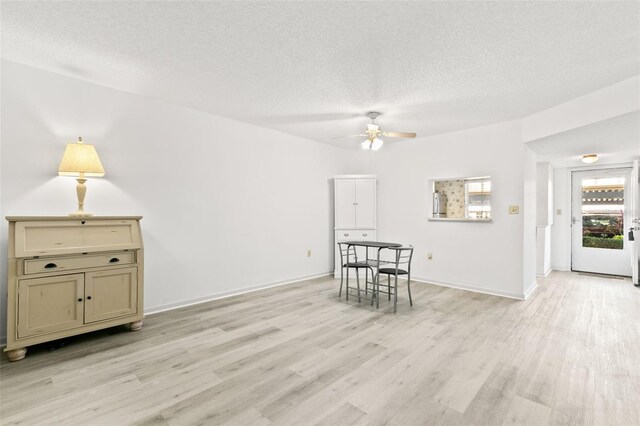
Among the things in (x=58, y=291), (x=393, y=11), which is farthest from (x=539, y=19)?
(x=58, y=291)

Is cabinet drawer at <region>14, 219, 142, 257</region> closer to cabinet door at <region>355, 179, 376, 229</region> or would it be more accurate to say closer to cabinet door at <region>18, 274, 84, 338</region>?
cabinet door at <region>18, 274, 84, 338</region>

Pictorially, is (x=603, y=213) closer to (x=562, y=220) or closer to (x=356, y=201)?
(x=562, y=220)

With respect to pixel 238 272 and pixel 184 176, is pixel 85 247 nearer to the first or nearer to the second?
pixel 184 176

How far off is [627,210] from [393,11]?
21.4ft

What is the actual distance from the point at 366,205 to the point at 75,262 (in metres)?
4.39

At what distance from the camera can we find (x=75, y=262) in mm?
2766

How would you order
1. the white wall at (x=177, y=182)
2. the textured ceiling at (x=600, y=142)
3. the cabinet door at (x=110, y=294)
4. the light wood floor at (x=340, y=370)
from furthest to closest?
1. the textured ceiling at (x=600, y=142)
2. the white wall at (x=177, y=182)
3. the cabinet door at (x=110, y=294)
4. the light wood floor at (x=340, y=370)

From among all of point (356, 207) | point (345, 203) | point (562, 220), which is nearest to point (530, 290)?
point (562, 220)

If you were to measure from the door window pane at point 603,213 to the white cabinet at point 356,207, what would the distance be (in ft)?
14.2

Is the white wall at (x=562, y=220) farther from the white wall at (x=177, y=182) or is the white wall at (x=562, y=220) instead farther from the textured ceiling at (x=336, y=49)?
the white wall at (x=177, y=182)

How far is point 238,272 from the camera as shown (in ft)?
14.8

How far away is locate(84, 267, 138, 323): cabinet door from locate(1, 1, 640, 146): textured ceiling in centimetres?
199

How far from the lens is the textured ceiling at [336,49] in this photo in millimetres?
2059

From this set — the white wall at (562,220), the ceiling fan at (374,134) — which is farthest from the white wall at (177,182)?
the white wall at (562,220)
